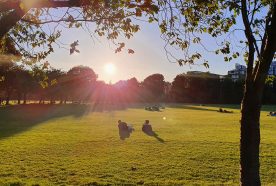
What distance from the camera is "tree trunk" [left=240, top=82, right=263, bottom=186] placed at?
10.2 meters

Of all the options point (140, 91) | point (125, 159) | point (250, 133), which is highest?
point (140, 91)

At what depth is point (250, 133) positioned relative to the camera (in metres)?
10.3

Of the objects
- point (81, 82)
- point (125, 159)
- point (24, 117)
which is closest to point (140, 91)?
point (81, 82)

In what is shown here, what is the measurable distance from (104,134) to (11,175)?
621 inches

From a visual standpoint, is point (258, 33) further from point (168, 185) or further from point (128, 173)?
point (128, 173)

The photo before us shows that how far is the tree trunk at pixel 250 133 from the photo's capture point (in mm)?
10250

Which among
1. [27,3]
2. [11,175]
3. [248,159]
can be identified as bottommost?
[11,175]

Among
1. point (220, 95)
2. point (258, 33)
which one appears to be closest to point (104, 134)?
point (258, 33)

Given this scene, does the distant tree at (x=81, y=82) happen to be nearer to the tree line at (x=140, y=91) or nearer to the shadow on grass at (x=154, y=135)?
the tree line at (x=140, y=91)

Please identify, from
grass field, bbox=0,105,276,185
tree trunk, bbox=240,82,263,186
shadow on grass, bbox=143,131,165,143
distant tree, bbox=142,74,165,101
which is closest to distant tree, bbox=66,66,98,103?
distant tree, bbox=142,74,165,101

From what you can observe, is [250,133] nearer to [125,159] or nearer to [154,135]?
[125,159]

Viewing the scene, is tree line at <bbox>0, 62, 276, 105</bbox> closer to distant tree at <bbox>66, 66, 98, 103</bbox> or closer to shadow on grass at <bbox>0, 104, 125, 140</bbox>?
distant tree at <bbox>66, 66, 98, 103</bbox>

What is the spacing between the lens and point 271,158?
22.6 m

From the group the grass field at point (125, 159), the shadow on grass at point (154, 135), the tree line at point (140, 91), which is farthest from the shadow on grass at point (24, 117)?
the tree line at point (140, 91)
